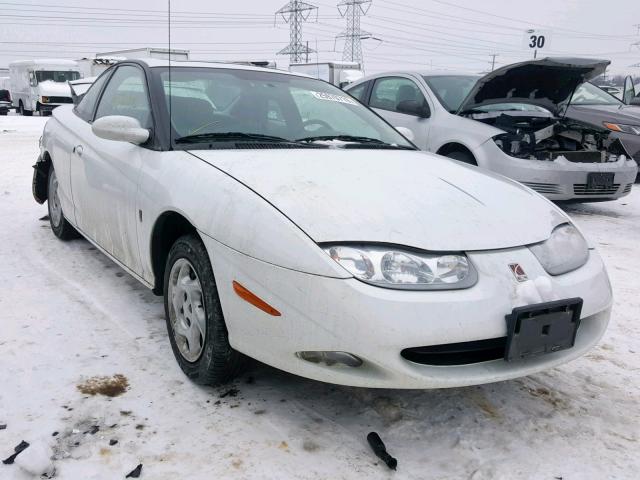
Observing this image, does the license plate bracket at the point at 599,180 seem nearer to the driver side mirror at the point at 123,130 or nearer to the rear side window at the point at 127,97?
the rear side window at the point at 127,97

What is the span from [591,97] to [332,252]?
24.6 ft

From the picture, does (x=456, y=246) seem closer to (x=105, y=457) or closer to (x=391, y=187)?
(x=391, y=187)

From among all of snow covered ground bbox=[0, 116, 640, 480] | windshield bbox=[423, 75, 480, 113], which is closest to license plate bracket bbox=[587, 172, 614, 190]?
windshield bbox=[423, 75, 480, 113]

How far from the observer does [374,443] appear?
211cm

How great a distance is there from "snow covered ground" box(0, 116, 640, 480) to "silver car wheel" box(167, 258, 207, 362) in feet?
0.52

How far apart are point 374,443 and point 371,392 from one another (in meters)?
0.40

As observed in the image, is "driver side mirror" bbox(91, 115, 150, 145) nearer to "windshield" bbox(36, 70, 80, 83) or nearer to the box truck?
the box truck

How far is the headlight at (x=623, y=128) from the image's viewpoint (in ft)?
24.1

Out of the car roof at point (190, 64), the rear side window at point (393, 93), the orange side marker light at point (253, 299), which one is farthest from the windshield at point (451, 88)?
the orange side marker light at point (253, 299)

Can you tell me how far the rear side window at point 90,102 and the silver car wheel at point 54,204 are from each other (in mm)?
592

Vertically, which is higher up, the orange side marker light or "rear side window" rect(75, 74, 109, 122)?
"rear side window" rect(75, 74, 109, 122)

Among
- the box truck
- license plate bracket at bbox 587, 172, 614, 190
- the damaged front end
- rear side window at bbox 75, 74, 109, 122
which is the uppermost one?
the box truck

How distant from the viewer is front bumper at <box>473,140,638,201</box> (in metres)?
5.70

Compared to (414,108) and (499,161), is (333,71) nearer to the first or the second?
(414,108)
